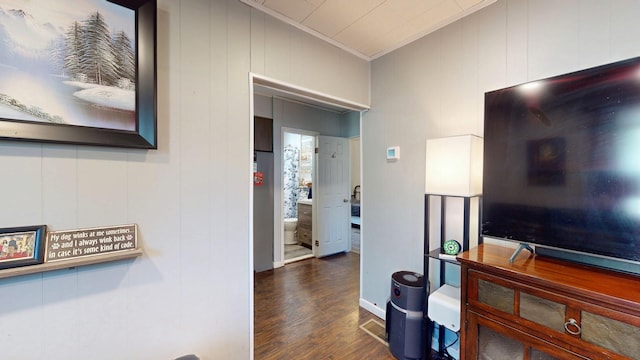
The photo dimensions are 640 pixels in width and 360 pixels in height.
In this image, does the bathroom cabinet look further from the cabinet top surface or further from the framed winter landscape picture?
the framed winter landscape picture

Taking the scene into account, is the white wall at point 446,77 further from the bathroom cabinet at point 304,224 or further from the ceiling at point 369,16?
the bathroom cabinet at point 304,224

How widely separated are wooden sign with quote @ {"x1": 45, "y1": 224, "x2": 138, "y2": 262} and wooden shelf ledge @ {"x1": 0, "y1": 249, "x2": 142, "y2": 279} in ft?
0.08

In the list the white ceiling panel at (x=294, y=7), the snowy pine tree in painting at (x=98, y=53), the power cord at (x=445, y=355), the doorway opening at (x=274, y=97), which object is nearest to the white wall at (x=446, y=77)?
the doorway opening at (x=274, y=97)

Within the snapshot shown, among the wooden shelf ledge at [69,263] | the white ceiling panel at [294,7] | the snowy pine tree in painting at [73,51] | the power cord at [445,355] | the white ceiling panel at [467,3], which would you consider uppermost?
the white ceiling panel at [467,3]

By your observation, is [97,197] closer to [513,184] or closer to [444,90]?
[513,184]

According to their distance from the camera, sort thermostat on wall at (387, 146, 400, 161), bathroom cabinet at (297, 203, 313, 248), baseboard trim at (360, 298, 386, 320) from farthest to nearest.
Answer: bathroom cabinet at (297, 203, 313, 248)
baseboard trim at (360, 298, 386, 320)
thermostat on wall at (387, 146, 400, 161)

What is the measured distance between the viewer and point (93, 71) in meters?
1.19

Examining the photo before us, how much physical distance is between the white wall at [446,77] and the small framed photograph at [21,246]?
229 centimetres

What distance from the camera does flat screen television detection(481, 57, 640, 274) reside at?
1060 millimetres

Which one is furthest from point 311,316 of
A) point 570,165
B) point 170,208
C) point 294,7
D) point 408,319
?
point 294,7

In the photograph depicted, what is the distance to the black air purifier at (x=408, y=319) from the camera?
1787mm

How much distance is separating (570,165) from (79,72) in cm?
238

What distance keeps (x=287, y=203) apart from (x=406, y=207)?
384 cm

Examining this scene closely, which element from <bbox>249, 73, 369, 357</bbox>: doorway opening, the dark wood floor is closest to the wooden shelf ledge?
<bbox>249, 73, 369, 357</bbox>: doorway opening
